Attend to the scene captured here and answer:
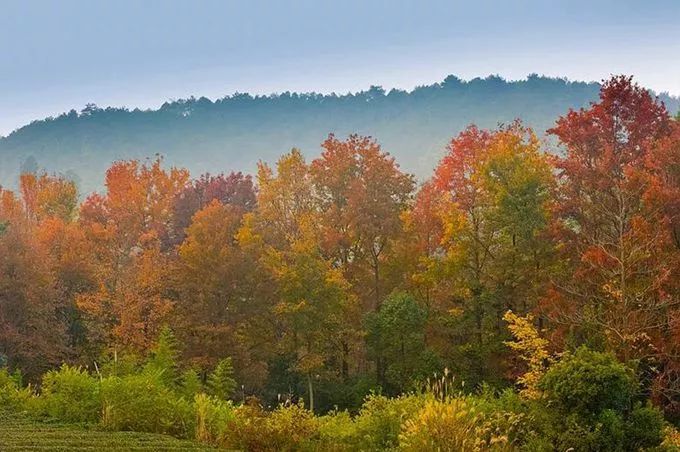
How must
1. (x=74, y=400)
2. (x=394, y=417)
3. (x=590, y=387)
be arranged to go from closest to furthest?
1. (x=590, y=387)
2. (x=394, y=417)
3. (x=74, y=400)

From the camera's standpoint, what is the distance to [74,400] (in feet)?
41.9

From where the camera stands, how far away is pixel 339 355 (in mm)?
29562

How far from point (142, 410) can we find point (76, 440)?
1851 mm

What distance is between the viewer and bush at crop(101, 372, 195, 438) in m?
12.1

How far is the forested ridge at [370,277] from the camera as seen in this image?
18500 millimetres

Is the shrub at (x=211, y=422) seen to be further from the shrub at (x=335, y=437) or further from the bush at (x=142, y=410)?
the shrub at (x=335, y=437)

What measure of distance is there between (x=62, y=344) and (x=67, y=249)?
7.27 metres

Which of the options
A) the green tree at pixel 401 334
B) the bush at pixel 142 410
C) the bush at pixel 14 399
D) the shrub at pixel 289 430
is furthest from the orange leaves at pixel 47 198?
the shrub at pixel 289 430

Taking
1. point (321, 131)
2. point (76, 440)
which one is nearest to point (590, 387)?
point (76, 440)

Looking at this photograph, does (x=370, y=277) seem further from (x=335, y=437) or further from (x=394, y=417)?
(x=394, y=417)

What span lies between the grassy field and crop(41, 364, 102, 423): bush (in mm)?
515

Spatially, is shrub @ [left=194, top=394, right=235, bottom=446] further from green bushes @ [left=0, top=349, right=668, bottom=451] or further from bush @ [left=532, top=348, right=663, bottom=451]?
bush @ [left=532, top=348, right=663, bottom=451]

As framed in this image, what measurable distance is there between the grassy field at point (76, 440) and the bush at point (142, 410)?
2.01 ft

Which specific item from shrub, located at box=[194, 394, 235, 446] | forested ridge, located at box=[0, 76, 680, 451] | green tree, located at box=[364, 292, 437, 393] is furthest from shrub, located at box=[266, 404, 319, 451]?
green tree, located at box=[364, 292, 437, 393]
